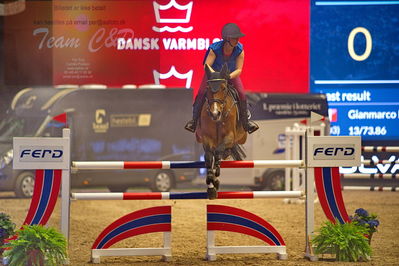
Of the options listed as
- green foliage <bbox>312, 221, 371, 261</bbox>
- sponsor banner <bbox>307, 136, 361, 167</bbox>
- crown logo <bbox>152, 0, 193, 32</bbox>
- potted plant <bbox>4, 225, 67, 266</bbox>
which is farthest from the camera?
crown logo <bbox>152, 0, 193, 32</bbox>

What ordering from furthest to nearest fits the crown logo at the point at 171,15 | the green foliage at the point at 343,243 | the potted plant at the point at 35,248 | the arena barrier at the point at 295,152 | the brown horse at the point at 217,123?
the crown logo at the point at 171,15
the arena barrier at the point at 295,152
the green foliage at the point at 343,243
the brown horse at the point at 217,123
the potted plant at the point at 35,248

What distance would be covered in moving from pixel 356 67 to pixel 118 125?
15.5 ft

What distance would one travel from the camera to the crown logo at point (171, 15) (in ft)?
48.1

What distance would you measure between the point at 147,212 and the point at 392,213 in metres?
5.65

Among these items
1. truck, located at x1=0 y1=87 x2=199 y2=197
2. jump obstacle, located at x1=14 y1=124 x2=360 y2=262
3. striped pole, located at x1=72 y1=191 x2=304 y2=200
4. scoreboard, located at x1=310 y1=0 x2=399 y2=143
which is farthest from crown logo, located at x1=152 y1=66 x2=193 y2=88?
striped pole, located at x1=72 y1=191 x2=304 y2=200

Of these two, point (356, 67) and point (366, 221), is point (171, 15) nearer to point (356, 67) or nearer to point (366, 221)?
point (356, 67)

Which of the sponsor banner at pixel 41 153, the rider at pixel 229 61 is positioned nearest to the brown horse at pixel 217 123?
the rider at pixel 229 61

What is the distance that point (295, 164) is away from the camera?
23.2 ft

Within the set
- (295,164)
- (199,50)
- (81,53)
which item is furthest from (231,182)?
(295,164)

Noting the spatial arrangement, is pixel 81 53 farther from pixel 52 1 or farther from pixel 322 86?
pixel 322 86

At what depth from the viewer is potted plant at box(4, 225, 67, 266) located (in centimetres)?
627

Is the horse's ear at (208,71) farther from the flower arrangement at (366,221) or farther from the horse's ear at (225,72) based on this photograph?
the flower arrangement at (366,221)

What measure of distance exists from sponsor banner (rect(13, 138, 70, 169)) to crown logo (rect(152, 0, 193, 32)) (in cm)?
819

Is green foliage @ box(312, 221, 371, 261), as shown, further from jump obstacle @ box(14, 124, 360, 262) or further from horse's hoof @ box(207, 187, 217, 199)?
horse's hoof @ box(207, 187, 217, 199)
